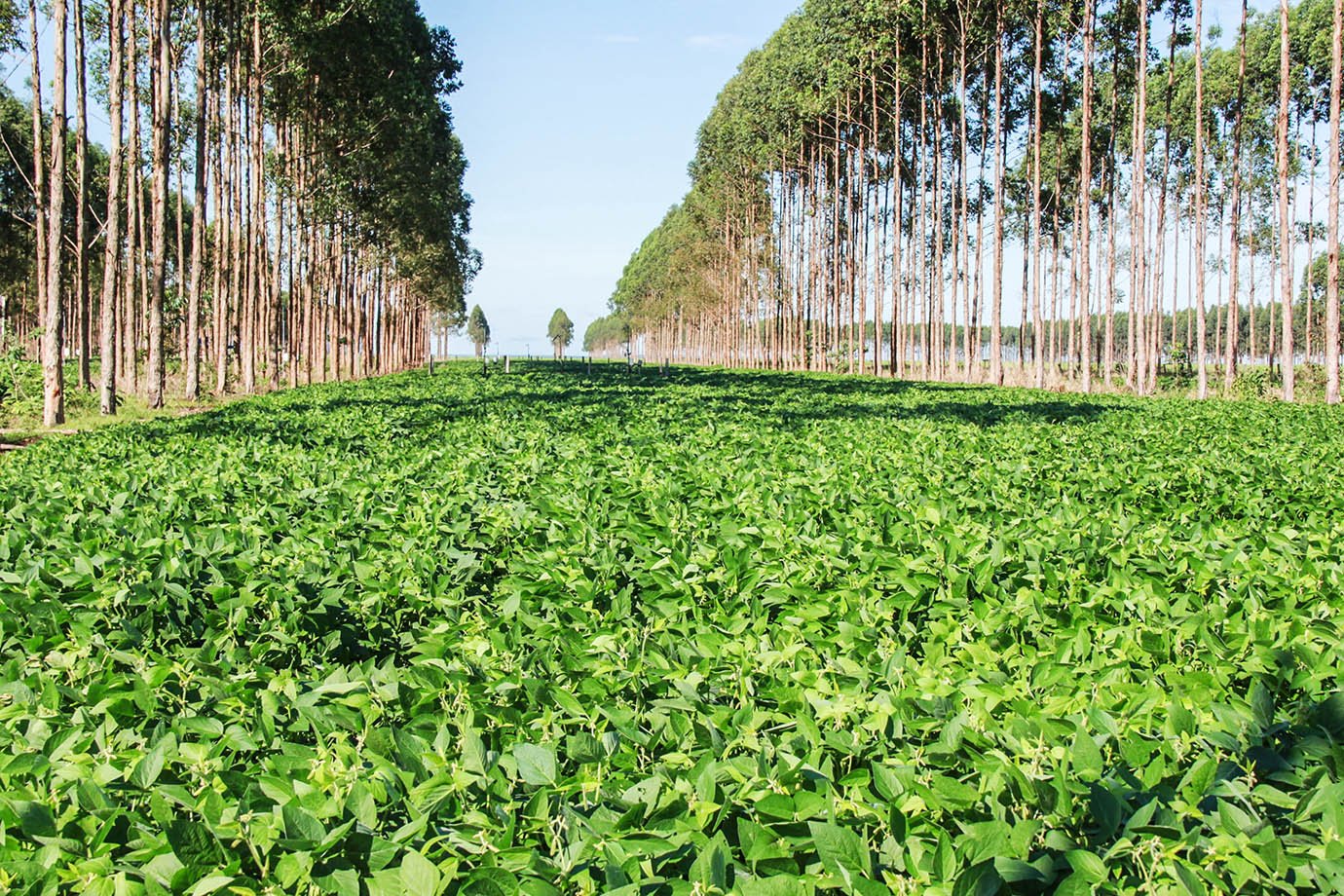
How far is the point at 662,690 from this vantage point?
252cm

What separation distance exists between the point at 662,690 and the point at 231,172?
2958 cm

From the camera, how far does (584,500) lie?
16.7ft

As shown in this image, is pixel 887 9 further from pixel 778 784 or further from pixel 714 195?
pixel 778 784

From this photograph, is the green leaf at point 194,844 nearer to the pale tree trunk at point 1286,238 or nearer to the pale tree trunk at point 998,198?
the pale tree trunk at point 1286,238

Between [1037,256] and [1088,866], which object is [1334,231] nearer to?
[1037,256]

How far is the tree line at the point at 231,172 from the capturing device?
61.0 ft

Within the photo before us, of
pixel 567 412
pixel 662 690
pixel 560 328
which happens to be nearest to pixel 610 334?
pixel 560 328

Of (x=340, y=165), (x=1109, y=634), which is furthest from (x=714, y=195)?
(x=1109, y=634)

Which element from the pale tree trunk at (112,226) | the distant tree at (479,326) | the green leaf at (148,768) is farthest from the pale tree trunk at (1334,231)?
the distant tree at (479,326)

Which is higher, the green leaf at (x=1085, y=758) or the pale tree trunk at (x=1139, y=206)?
the pale tree trunk at (x=1139, y=206)

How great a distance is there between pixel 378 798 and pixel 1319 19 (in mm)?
45035

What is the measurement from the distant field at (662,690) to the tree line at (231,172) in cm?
1623

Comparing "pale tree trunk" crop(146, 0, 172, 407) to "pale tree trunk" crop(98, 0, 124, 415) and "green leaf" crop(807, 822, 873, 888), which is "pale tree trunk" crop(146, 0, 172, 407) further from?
"green leaf" crop(807, 822, 873, 888)

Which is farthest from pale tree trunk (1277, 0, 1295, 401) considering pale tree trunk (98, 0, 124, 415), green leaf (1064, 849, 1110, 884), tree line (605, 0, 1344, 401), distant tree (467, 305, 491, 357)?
distant tree (467, 305, 491, 357)
